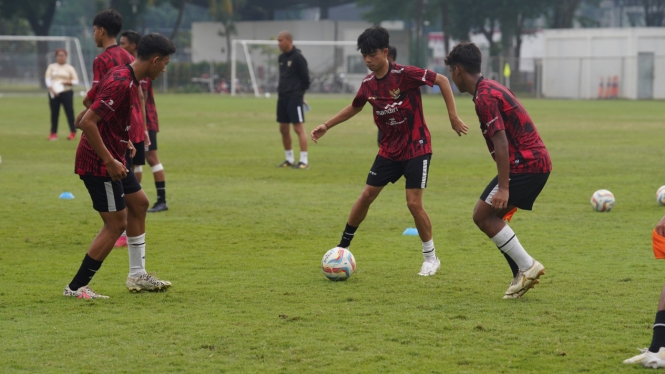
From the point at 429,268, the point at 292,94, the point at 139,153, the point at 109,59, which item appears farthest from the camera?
the point at 292,94

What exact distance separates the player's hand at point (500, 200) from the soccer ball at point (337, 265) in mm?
1437

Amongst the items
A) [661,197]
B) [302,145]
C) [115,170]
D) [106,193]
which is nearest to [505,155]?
[115,170]

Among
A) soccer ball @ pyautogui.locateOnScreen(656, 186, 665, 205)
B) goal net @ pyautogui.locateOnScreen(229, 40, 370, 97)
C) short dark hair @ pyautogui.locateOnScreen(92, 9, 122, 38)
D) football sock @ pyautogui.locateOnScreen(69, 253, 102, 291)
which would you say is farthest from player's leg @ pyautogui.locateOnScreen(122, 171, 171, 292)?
goal net @ pyautogui.locateOnScreen(229, 40, 370, 97)

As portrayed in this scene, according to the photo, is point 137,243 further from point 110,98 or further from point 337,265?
point 337,265

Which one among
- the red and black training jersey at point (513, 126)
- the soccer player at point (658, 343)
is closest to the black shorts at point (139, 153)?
the red and black training jersey at point (513, 126)

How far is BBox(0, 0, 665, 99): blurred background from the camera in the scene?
4425cm

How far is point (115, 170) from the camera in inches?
199

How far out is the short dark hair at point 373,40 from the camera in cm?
609

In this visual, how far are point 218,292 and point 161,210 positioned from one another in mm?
4060

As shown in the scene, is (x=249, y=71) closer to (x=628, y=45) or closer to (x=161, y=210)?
(x=628, y=45)

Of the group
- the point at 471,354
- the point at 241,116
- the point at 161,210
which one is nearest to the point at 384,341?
the point at 471,354

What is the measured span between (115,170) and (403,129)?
8.08 ft

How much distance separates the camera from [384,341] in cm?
453

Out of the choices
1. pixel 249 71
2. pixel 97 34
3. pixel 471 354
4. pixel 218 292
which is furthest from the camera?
pixel 249 71
